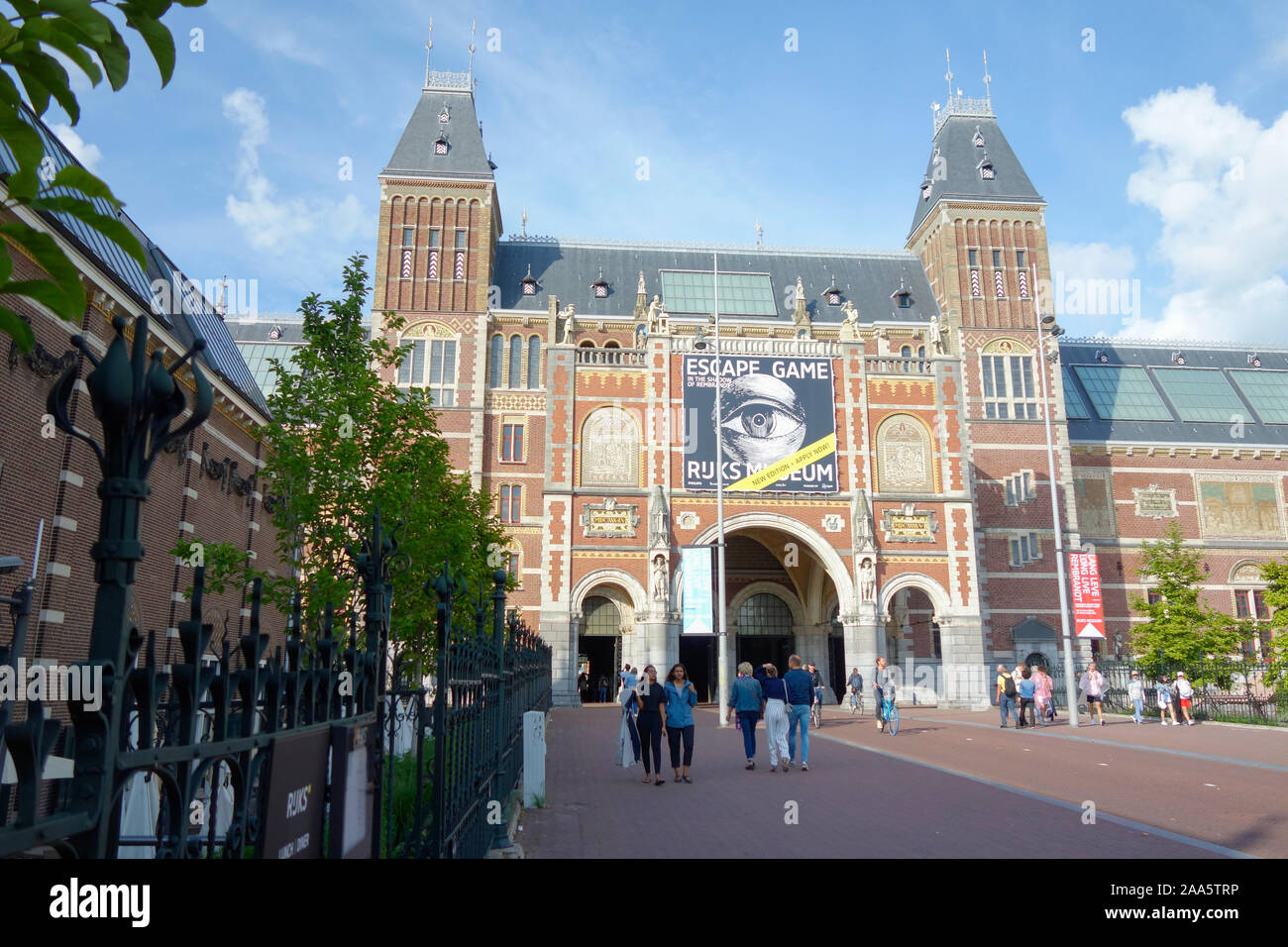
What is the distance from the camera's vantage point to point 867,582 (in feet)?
105

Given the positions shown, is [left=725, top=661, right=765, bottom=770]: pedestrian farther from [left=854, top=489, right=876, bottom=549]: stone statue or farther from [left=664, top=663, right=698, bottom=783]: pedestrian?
[left=854, top=489, right=876, bottom=549]: stone statue

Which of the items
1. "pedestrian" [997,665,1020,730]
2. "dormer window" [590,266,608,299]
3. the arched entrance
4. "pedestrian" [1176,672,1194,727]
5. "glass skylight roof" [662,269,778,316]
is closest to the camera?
"pedestrian" [997,665,1020,730]

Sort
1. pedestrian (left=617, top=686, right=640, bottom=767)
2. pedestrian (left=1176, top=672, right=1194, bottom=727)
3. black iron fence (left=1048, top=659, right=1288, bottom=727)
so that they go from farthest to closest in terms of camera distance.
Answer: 1. pedestrian (left=1176, top=672, right=1194, bottom=727)
2. black iron fence (left=1048, top=659, right=1288, bottom=727)
3. pedestrian (left=617, top=686, right=640, bottom=767)

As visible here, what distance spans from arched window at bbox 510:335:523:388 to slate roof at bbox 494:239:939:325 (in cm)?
210

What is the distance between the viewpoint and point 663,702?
1366 centimetres

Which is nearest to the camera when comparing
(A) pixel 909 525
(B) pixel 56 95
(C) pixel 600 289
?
(B) pixel 56 95

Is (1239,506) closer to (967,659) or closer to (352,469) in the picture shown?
(967,659)

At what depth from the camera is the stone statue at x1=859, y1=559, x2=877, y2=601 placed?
31.9 meters

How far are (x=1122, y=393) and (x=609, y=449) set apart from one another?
29158 millimetres

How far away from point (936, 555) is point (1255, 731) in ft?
41.5

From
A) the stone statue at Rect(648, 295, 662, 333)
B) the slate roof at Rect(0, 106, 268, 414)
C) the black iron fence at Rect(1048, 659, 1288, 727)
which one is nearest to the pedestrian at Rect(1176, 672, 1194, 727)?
the black iron fence at Rect(1048, 659, 1288, 727)

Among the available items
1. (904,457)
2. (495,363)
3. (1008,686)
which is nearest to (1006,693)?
(1008,686)
